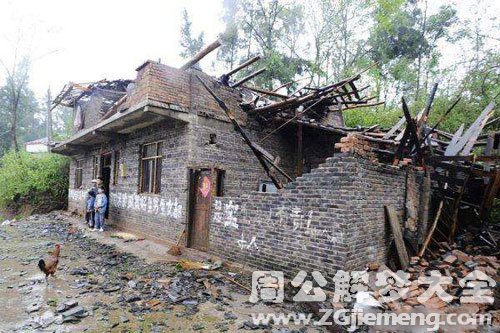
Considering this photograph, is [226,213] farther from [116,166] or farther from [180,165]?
[116,166]

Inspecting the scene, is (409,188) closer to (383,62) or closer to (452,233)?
(452,233)

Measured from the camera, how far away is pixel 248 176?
9.36m

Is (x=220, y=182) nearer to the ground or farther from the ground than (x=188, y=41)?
nearer to the ground

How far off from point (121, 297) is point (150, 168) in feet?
17.3

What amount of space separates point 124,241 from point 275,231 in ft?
17.3

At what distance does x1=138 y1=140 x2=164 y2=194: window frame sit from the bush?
12.3 meters

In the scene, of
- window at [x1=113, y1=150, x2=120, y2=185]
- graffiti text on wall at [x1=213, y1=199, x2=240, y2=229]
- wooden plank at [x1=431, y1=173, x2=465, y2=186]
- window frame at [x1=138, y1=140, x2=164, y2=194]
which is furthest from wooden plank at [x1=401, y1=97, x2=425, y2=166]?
window at [x1=113, y1=150, x2=120, y2=185]

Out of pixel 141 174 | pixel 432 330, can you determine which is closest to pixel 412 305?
pixel 432 330

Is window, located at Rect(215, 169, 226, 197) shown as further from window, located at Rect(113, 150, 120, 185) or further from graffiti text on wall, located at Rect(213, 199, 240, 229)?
window, located at Rect(113, 150, 120, 185)

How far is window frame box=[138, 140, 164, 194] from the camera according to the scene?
9469 millimetres

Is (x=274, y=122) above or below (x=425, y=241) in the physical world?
above

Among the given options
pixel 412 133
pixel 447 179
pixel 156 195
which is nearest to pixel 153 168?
pixel 156 195


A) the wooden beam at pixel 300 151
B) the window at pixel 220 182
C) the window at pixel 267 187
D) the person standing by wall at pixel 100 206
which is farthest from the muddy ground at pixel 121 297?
the wooden beam at pixel 300 151

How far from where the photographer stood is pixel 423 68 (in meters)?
19.0
